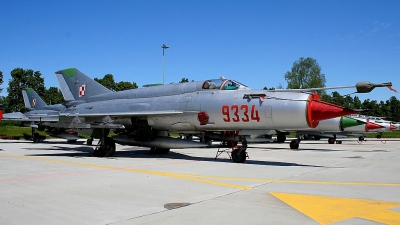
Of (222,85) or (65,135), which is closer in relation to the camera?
(222,85)

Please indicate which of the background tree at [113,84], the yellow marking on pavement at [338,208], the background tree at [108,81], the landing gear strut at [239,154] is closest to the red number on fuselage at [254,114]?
the landing gear strut at [239,154]

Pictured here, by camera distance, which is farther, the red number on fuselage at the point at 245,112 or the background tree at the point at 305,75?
the background tree at the point at 305,75

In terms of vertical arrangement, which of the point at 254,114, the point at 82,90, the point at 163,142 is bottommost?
the point at 163,142

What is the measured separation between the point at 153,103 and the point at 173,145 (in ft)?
6.55

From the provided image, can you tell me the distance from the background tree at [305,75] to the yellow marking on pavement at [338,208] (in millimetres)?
59262

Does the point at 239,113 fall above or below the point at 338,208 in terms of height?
above

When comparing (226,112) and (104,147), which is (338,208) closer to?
(226,112)

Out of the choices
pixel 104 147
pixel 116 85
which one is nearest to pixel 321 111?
pixel 104 147

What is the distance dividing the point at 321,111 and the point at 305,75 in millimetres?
57575

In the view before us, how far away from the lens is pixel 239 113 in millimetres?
11656

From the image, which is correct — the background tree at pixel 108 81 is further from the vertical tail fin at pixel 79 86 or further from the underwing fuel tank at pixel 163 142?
the underwing fuel tank at pixel 163 142

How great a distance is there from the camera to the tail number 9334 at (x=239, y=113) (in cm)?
1134

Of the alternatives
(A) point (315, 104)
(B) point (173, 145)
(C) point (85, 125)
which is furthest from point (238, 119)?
(C) point (85, 125)

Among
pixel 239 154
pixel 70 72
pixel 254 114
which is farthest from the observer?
pixel 70 72
